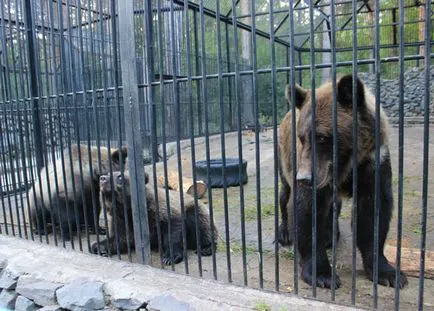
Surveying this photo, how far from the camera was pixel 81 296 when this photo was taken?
3.49 metres

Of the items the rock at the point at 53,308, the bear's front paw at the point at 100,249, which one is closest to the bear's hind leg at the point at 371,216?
the bear's front paw at the point at 100,249

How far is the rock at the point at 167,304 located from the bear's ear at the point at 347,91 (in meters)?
1.80

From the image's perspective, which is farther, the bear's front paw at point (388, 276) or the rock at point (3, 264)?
the rock at point (3, 264)

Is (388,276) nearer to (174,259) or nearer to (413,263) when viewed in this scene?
(413,263)

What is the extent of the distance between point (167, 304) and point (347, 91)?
1.96 metres

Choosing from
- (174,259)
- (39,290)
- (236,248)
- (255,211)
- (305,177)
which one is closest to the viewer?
(305,177)

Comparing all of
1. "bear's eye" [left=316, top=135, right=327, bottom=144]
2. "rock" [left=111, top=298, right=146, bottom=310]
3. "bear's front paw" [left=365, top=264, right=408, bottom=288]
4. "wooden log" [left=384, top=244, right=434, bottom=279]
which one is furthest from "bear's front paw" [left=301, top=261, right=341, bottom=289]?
"rock" [left=111, top=298, right=146, bottom=310]

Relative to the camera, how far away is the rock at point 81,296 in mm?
3432

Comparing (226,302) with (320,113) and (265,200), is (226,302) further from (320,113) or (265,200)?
(265,200)

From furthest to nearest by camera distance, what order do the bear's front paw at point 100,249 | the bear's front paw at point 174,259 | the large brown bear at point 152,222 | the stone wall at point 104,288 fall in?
the bear's front paw at point 100,249, the large brown bear at point 152,222, the bear's front paw at point 174,259, the stone wall at point 104,288

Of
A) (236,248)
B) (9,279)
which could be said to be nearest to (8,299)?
(9,279)

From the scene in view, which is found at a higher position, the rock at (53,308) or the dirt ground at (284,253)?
the dirt ground at (284,253)

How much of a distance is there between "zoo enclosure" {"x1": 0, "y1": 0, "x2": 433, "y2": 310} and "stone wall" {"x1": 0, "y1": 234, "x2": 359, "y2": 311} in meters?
0.69

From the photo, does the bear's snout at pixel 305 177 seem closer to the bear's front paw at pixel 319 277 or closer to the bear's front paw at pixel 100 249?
the bear's front paw at pixel 319 277
